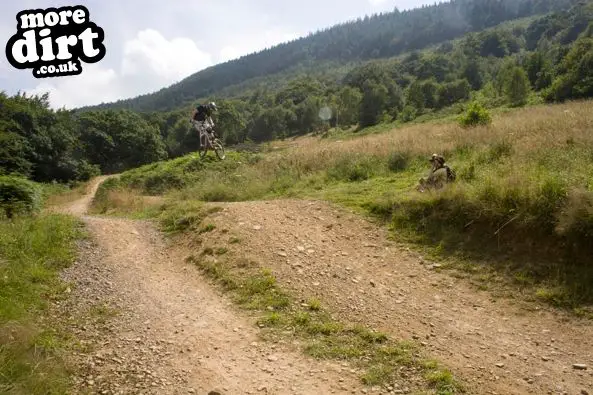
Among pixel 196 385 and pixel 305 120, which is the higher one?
pixel 305 120

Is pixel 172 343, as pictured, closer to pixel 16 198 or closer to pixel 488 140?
pixel 16 198

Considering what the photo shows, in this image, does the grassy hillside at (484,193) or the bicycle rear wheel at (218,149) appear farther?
the bicycle rear wheel at (218,149)

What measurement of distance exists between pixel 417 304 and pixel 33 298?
5.08 metres

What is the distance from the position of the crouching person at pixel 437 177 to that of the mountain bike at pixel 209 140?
9552 mm

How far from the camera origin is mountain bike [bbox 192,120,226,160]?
16.0m

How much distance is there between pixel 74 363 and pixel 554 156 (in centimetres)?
826

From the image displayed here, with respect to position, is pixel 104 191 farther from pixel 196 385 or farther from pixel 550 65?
pixel 550 65

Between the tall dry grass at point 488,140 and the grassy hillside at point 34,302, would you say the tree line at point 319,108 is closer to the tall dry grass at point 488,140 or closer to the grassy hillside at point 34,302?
the grassy hillside at point 34,302

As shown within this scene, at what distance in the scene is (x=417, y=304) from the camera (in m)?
5.60

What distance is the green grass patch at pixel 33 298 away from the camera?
12.3 ft

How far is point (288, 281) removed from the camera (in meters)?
6.16

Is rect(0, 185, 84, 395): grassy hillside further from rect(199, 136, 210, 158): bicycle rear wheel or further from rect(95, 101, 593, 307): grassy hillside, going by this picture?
rect(199, 136, 210, 158): bicycle rear wheel

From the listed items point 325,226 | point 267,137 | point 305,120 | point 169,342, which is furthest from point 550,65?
point 169,342

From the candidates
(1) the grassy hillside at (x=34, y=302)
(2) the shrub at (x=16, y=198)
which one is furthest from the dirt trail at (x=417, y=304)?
(2) the shrub at (x=16, y=198)
